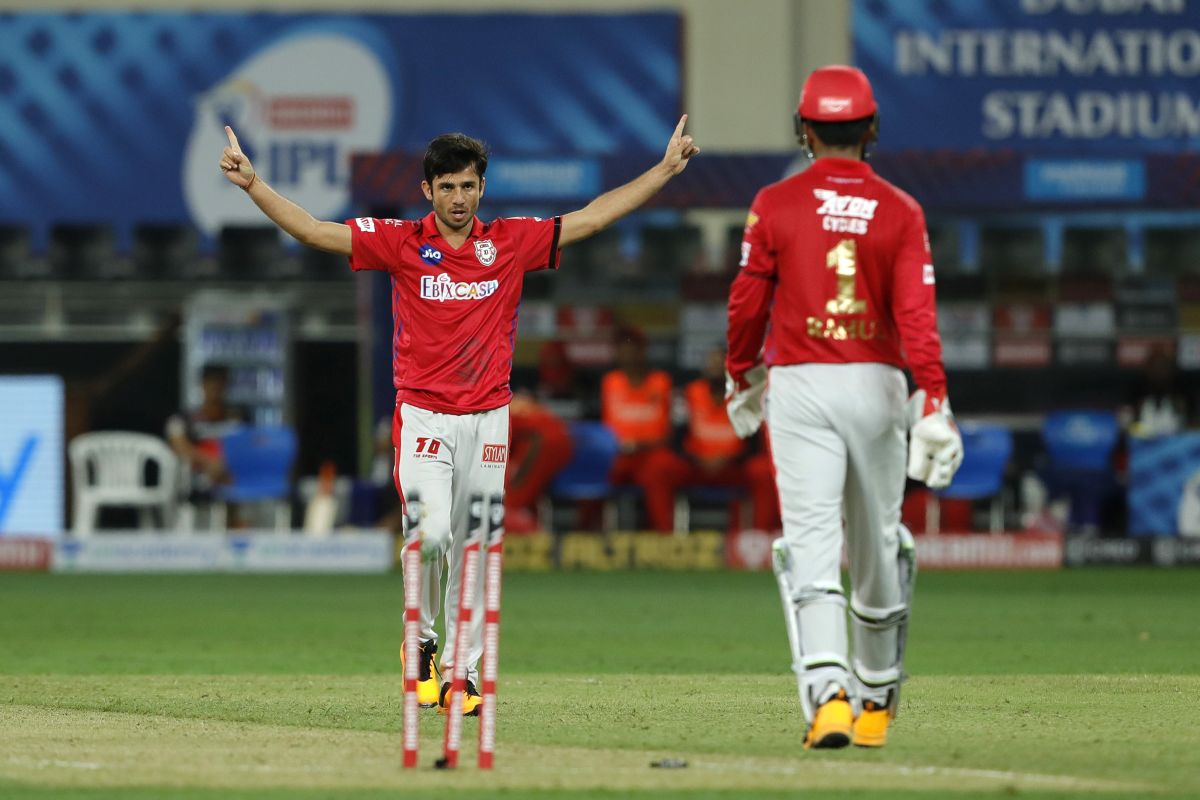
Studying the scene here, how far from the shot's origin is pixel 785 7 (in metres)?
22.1

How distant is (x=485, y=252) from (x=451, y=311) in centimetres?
23

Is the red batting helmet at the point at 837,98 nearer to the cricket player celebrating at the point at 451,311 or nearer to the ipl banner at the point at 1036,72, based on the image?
the cricket player celebrating at the point at 451,311

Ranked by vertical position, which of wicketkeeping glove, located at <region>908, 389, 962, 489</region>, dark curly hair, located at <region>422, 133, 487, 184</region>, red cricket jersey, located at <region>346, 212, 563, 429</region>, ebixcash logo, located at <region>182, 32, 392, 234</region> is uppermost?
ebixcash logo, located at <region>182, 32, 392, 234</region>

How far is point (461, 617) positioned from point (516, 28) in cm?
1698

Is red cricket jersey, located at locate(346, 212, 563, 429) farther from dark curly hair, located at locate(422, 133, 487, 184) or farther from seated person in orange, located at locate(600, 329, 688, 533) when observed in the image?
seated person in orange, located at locate(600, 329, 688, 533)

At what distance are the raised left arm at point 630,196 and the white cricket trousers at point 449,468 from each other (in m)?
0.63

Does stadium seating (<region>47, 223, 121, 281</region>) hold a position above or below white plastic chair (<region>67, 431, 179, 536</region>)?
above

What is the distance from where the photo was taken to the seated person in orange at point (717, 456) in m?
16.3

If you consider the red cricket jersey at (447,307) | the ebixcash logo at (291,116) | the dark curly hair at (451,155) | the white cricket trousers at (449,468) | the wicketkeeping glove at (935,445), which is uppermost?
the ebixcash logo at (291,116)

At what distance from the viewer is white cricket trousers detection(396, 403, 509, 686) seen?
7.06m

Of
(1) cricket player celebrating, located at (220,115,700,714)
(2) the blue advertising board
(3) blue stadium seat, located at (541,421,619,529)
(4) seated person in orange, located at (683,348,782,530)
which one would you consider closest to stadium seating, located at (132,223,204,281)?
(2) the blue advertising board

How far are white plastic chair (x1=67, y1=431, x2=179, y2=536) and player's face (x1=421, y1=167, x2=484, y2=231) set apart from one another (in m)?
10.5

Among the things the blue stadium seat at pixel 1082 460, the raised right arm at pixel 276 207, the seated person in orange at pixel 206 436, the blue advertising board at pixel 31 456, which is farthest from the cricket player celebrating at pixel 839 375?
the blue advertising board at pixel 31 456

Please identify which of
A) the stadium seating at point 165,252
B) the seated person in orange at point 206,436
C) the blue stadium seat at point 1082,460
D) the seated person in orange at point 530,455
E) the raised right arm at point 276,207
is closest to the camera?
the raised right arm at point 276,207
